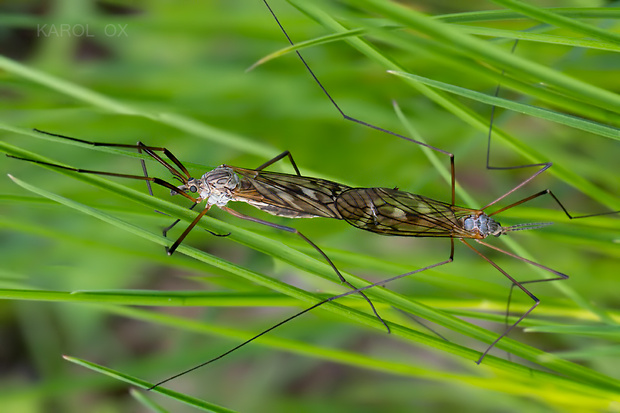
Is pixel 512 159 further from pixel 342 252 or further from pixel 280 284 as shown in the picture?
pixel 280 284

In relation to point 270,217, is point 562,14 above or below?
above

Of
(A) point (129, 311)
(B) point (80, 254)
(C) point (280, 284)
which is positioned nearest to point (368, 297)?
(C) point (280, 284)

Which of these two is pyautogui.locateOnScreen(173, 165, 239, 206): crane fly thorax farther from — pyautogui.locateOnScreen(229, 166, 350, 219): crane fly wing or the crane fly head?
the crane fly head

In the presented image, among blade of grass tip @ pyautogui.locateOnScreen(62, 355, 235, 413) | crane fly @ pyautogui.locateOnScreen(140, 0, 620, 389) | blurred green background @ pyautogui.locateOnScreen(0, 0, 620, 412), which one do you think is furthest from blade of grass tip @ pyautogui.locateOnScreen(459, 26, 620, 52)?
blade of grass tip @ pyautogui.locateOnScreen(62, 355, 235, 413)

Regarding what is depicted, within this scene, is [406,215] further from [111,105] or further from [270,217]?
[111,105]

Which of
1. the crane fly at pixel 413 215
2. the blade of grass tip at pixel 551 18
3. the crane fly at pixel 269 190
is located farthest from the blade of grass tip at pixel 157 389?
the blade of grass tip at pixel 551 18

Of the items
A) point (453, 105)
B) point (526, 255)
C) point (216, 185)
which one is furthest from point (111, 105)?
point (526, 255)
